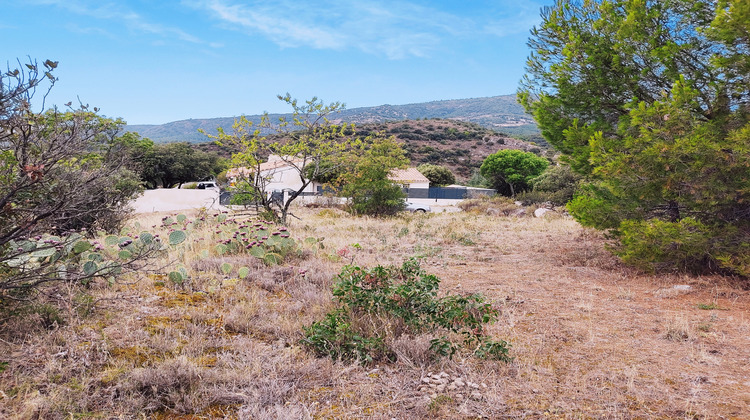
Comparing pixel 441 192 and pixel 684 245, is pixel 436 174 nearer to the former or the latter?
pixel 441 192

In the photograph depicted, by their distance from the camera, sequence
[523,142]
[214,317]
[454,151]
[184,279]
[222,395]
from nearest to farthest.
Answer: [222,395] < [214,317] < [184,279] < [454,151] < [523,142]

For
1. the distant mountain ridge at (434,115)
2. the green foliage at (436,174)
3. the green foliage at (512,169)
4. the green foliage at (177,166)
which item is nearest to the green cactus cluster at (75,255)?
the green foliage at (512,169)

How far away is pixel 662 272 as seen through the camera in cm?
740

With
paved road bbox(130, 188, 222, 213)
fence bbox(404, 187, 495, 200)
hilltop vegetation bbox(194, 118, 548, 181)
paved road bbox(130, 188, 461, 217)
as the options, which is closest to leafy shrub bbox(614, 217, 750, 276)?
paved road bbox(130, 188, 461, 217)

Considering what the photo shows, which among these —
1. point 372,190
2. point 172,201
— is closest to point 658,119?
point 372,190

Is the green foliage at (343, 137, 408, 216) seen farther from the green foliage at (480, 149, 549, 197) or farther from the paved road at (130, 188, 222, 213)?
the green foliage at (480, 149, 549, 197)

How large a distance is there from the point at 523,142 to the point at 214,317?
72.0 metres

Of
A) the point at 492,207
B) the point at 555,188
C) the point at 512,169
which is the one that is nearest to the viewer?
the point at 492,207

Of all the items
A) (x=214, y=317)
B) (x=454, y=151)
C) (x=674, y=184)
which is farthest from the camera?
(x=454, y=151)

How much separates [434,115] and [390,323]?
490ft

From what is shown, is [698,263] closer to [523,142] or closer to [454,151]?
[454,151]

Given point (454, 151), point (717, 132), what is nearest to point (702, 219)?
point (717, 132)

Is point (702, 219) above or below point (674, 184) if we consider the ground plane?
below

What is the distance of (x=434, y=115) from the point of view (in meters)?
149
